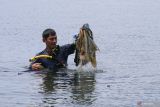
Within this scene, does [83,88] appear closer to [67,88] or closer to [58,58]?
[67,88]

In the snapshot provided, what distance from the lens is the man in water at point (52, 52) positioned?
45.6ft

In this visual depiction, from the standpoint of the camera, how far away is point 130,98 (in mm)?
11281

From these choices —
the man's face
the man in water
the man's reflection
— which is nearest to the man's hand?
the man in water

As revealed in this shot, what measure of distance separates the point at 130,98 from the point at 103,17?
85.8ft

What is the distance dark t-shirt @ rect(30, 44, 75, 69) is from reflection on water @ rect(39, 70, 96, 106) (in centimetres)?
20

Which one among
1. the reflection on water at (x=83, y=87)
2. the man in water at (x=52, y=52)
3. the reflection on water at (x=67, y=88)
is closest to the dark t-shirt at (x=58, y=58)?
the man in water at (x=52, y=52)

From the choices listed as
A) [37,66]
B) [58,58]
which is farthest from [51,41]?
[37,66]

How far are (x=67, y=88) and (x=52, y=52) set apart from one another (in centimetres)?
183

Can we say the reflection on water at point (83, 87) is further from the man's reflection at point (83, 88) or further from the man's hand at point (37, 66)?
the man's hand at point (37, 66)

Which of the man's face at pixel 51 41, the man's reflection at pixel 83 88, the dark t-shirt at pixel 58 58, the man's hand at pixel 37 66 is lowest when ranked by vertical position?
the man's reflection at pixel 83 88

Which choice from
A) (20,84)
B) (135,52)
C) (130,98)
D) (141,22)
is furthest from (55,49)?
(141,22)

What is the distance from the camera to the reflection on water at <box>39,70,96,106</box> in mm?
11031

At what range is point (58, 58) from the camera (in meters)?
14.3

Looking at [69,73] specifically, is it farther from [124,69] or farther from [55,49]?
[124,69]
